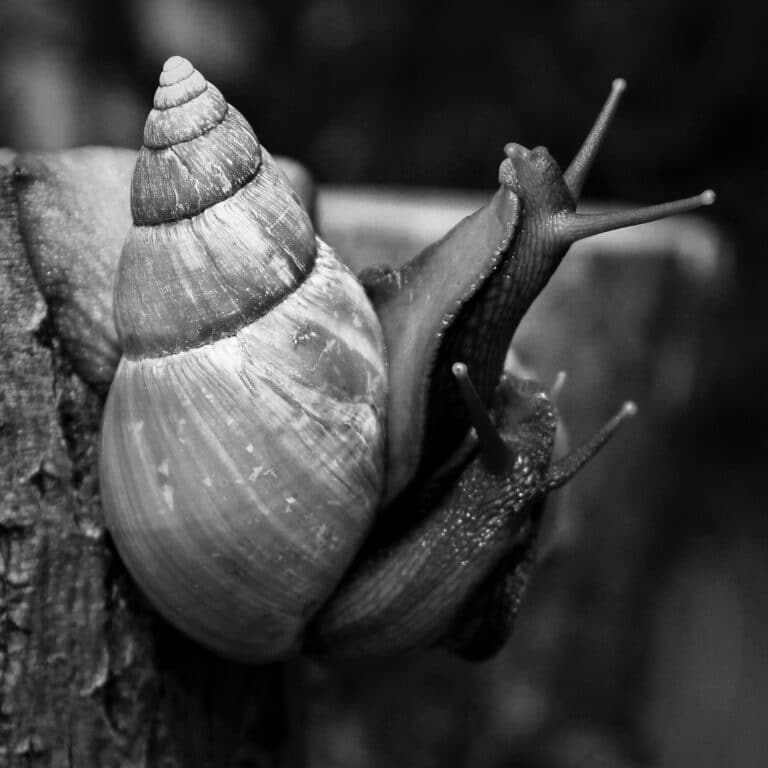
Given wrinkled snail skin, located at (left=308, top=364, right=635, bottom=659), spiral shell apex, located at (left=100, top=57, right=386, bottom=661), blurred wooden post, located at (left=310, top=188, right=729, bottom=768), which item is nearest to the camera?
spiral shell apex, located at (left=100, top=57, right=386, bottom=661)

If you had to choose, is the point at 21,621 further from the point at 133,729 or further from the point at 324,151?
the point at 324,151

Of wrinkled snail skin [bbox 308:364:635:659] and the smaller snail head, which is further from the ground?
the smaller snail head

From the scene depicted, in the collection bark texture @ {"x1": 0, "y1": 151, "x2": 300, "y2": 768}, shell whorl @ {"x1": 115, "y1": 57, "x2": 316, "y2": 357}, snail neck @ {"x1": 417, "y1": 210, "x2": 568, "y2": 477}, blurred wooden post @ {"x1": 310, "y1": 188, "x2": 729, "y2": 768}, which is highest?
shell whorl @ {"x1": 115, "y1": 57, "x2": 316, "y2": 357}

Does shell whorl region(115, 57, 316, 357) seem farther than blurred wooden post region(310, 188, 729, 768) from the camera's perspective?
No

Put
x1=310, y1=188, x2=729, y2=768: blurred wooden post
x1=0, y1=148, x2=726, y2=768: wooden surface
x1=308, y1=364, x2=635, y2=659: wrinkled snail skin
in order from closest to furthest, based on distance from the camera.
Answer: x1=308, y1=364, x2=635, y2=659: wrinkled snail skin
x1=0, y1=148, x2=726, y2=768: wooden surface
x1=310, y1=188, x2=729, y2=768: blurred wooden post

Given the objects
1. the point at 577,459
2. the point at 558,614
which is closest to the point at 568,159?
the point at 558,614

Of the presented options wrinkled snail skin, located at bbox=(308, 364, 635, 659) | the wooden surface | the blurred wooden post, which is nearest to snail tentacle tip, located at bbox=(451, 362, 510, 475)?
wrinkled snail skin, located at bbox=(308, 364, 635, 659)

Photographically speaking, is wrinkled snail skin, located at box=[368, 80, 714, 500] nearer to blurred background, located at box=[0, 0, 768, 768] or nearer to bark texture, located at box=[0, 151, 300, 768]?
bark texture, located at box=[0, 151, 300, 768]

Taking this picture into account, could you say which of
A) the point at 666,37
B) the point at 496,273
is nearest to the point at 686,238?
the point at 666,37
